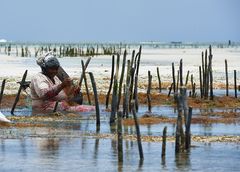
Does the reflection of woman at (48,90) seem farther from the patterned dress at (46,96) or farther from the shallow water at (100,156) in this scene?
the shallow water at (100,156)

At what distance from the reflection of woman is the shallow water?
5278 millimetres

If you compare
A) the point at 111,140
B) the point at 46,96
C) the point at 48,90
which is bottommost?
the point at 111,140

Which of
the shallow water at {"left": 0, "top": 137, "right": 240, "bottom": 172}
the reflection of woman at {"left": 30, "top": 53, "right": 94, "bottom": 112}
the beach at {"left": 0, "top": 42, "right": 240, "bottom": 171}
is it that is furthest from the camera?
the reflection of woman at {"left": 30, "top": 53, "right": 94, "bottom": 112}

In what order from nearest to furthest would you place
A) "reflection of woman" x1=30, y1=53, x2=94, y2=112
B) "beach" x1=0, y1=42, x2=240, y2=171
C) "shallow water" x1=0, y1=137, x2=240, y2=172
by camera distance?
"shallow water" x1=0, y1=137, x2=240, y2=172
"beach" x1=0, y1=42, x2=240, y2=171
"reflection of woman" x1=30, y1=53, x2=94, y2=112

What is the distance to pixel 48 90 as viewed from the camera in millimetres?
21734

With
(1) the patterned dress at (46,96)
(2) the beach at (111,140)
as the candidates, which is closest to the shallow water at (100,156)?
(2) the beach at (111,140)

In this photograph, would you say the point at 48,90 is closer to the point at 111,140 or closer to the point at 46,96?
the point at 46,96

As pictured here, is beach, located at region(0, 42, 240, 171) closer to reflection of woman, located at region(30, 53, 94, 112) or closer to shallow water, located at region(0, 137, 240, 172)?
shallow water, located at region(0, 137, 240, 172)

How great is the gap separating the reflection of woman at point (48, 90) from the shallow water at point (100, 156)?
17.3 feet

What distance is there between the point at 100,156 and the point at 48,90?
24.6 feet

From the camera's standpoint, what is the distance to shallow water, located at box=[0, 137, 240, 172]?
13.3 m

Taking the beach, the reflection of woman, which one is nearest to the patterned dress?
the reflection of woman

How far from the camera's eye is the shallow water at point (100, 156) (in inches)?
523

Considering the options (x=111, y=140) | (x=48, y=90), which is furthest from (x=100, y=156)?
(x=48, y=90)
